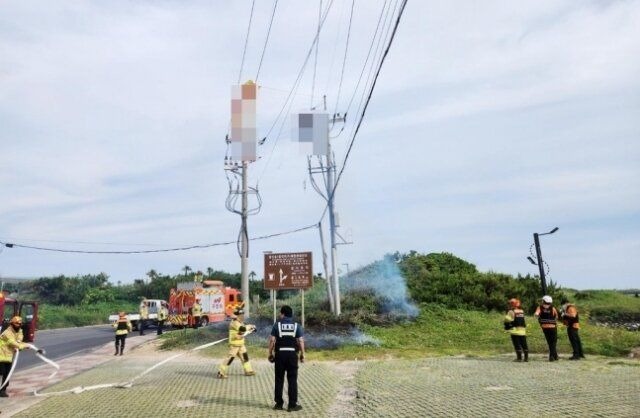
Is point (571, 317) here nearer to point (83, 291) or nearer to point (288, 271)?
point (288, 271)

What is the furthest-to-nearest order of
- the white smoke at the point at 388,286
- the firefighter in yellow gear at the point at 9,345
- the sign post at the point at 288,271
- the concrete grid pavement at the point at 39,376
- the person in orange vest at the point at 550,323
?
the white smoke at the point at 388,286, the sign post at the point at 288,271, the person in orange vest at the point at 550,323, the firefighter in yellow gear at the point at 9,345, the concrete grid pavement at the point at 39,376

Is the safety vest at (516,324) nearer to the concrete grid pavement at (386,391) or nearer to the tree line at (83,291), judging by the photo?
the concrete grid pavement at (386,391)

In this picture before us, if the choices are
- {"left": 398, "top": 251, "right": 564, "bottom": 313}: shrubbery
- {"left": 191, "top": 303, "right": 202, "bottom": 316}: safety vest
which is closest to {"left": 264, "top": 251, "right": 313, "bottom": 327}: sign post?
{"left": 398, "top": 251, "right": 564, "bottom": 313}: shrubbery

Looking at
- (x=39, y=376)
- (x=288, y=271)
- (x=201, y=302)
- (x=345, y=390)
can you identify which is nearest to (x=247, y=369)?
(x=345, y=390)

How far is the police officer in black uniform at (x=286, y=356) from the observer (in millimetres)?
8242

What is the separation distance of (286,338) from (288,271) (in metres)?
10.4

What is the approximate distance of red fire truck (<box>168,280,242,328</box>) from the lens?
29.5 metres

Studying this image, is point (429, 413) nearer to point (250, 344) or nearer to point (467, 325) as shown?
point (250, 344)

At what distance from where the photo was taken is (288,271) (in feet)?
61.9

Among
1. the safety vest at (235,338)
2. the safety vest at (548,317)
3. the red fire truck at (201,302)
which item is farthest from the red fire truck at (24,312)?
the safety vest at (548,317)

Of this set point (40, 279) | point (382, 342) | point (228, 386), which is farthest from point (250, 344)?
point (40, 279)

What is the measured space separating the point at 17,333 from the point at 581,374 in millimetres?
12190

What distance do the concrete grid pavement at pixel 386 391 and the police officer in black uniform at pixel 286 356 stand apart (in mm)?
314

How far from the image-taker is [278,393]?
27.3 ft
